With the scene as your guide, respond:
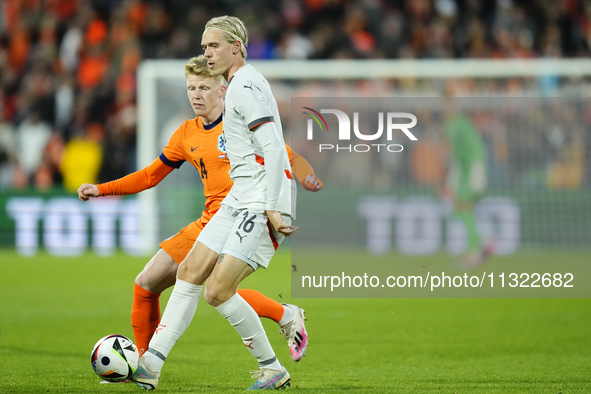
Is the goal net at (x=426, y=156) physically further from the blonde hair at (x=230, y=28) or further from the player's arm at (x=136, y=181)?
the blonde hair at (x=230, y=28)

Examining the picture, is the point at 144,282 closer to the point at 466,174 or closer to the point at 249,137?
the point at 249,137

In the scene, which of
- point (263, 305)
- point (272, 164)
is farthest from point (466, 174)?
point (272, 164)

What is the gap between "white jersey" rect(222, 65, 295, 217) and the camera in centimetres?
465

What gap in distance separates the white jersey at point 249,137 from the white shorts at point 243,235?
61 millimetres

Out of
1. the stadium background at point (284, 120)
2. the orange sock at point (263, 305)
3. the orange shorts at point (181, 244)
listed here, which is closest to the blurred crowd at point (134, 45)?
the stadium background at point (284, 120)

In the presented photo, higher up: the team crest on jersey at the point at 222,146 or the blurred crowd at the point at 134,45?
the blurred crowd at the point at 134,45

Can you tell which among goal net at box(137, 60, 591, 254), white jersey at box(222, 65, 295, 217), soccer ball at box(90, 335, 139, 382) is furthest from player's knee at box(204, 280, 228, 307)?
goal net at box(137, 60, 591, 254)

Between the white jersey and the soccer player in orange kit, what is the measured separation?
59cm

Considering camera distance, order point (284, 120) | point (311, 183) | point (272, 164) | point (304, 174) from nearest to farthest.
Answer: point (272, 164)
point (311, 183)
point (304, 174)
point (284, 120)

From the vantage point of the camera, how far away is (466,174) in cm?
1266

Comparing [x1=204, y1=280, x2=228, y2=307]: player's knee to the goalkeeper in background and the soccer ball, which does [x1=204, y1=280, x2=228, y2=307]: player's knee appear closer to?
the soccer ball

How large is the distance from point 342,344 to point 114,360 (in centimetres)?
297

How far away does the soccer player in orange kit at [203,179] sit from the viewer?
5.47 metres

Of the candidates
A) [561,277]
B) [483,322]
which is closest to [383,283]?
[561,277]
